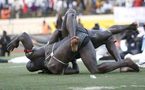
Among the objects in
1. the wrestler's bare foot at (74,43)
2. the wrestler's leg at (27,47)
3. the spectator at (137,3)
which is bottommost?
the spectator at (137,3)

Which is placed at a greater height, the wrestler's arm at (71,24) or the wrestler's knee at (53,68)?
the wrestler's arm at (71,24)

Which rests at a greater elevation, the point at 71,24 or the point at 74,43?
the point at 71,24

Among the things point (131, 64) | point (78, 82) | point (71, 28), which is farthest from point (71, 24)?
point (78, 82)

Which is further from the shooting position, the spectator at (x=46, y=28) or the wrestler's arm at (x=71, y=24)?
the spectator at (x=46, y=28)

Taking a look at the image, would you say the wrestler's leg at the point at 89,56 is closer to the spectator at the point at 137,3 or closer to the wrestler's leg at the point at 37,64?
the wrestler's leg at the point at 37,64

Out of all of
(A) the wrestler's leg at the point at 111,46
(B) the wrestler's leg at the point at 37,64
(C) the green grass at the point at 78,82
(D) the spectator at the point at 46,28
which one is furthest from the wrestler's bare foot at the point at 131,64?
(D) the spectator at the point at 46,28

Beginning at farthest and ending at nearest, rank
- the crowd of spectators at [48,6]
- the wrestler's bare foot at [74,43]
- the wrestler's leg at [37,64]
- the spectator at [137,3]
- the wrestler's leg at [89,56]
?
1. the crowd of spectators at [48,6]
2. the spectator at [137,3]
3. the wrestler's leg at [37,64]
4. the wrestler's leg at [89,56]
5. the wrestler's bare foot at [74,43]

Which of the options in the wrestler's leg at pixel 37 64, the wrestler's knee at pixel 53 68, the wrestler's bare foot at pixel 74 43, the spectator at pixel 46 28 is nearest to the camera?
the wrestler's bare foot at pixel 74 43

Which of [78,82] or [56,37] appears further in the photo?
[56,37]

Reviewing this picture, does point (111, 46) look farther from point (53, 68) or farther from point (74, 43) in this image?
point (74, 43)

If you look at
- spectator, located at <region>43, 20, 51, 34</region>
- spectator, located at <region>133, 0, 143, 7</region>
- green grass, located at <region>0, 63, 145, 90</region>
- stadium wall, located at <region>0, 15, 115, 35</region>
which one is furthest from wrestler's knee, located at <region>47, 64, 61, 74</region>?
spectator, located at <region>43, 20, 51, 34</region>

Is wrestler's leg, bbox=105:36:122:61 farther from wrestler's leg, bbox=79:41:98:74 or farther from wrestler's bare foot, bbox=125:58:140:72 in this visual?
wrestler's leg, bbox=79:41:98:74

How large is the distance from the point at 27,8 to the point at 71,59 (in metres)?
23.4

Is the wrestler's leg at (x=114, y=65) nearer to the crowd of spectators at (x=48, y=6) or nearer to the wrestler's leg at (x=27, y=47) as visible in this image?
the wrestler's leg at (x=27, y=47)
